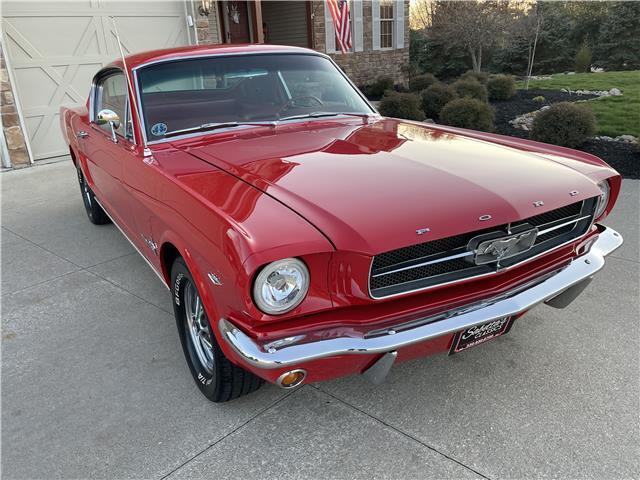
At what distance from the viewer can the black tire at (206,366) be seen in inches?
88.4

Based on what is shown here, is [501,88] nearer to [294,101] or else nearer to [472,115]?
[472,115]

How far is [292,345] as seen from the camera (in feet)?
6.05

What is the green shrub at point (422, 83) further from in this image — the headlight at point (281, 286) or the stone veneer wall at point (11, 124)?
the headlight at point (281, 286)

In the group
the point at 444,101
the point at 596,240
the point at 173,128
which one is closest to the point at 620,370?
the point at 596,240

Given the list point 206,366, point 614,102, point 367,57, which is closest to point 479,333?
point 206,366

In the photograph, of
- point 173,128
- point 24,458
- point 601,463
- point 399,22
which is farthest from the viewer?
point 399,22

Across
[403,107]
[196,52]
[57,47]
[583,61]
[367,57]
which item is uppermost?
[57,47]

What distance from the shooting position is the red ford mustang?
6.09 ft

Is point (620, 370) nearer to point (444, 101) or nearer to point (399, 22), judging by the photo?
point (444, 101)

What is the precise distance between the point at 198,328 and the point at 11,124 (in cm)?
676

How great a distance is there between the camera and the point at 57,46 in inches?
315

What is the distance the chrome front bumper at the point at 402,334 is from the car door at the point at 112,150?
167 cm

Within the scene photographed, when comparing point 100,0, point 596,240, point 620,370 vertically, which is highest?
point 100,0

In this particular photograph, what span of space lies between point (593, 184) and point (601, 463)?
1223mm
